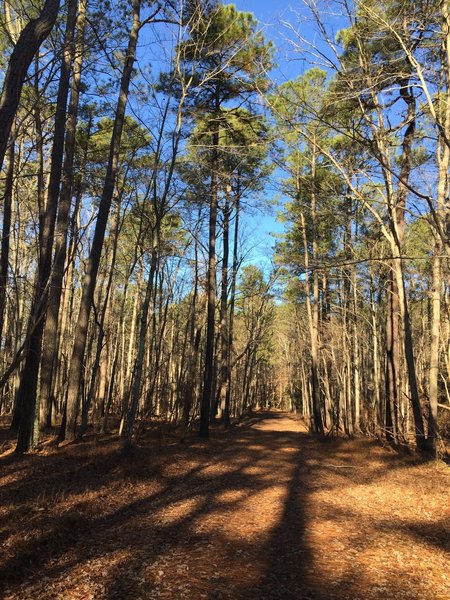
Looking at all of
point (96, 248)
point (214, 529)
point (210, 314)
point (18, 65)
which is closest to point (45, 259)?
point (96, 248)

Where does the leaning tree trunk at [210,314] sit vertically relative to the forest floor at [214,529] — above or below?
above

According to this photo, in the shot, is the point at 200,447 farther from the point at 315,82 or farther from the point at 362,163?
the point at 315,82

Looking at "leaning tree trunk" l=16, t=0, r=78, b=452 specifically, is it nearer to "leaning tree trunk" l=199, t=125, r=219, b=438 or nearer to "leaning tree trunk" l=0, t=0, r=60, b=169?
"leaning tree trunk" l=0, t=0, r=60, b=169

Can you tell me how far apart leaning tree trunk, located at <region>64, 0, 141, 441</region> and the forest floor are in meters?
1.05

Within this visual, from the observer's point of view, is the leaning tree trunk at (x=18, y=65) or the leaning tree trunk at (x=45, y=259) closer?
the leaning tree trunk at (x=18, y=65)

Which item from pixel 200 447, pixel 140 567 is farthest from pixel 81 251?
pixel 140 567

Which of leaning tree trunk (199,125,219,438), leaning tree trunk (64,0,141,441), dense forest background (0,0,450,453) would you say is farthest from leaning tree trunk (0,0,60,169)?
leaning tree trunk (199,125,219,438)

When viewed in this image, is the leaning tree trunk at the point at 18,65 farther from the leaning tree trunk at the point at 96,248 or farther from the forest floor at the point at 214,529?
the leaning tree trunk at the point at 96,248

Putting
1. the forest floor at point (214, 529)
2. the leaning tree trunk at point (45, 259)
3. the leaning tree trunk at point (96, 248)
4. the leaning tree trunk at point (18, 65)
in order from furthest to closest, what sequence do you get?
the leaning tree trunk at point (96, 248)
the leaning tree trunk at point (45, 259)
the forest floor at point (214, 529)
the leaning tree trunk at point (18, 65)

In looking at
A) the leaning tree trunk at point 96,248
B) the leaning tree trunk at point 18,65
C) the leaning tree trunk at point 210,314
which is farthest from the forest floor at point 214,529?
the leaning tree trunk at point 18,65

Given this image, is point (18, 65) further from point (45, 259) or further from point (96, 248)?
point (96, 248)

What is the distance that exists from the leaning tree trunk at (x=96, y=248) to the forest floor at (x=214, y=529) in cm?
105

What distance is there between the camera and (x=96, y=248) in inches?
395

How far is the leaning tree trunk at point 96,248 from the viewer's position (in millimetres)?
9711
